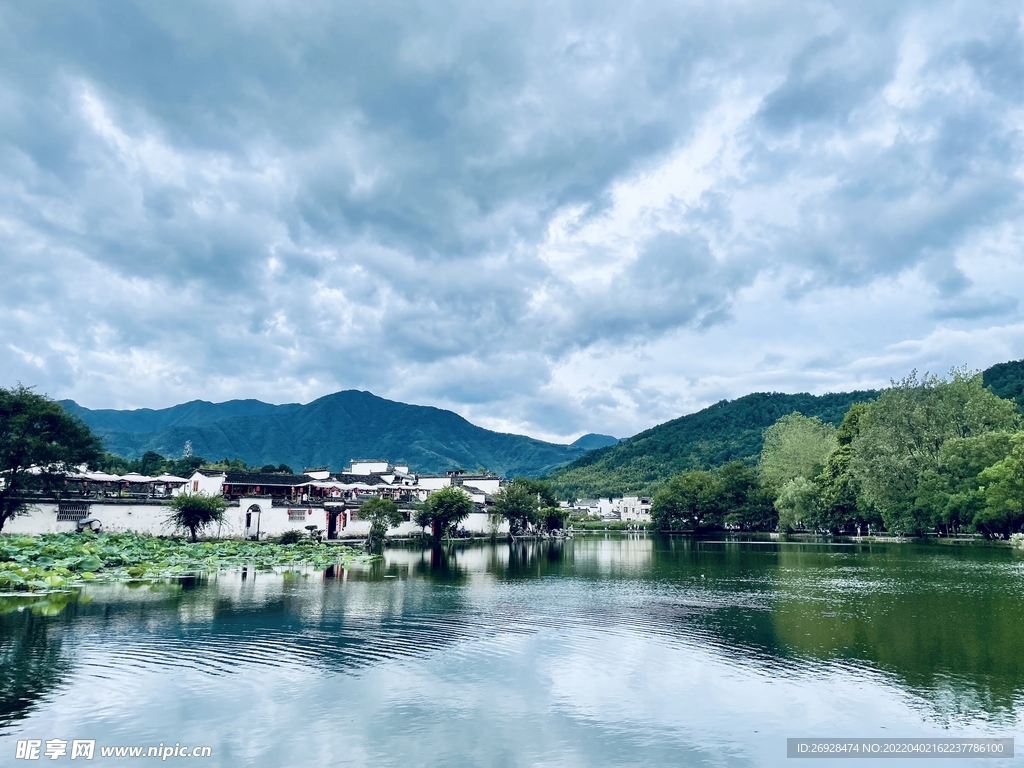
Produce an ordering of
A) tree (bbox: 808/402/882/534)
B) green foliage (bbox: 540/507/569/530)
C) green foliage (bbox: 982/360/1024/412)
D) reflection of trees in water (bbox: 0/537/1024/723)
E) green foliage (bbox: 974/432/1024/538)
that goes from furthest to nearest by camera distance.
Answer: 1. green foliage (bbox: 982/360/1024/412)
2. green foliage (bbox: 540/507/569/530)
3. tree (bbox: 808/402/882/534)
4. green foliage (bbox: 974/432/1024/538)
5. reflection of trees in water (bbox: 0/537/1024/723)

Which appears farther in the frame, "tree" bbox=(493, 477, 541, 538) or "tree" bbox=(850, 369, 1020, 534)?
"tree" bbox=(493, 477, 541, 538)

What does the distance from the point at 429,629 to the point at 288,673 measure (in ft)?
20.7

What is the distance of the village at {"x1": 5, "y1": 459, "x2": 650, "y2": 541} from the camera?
48.8m

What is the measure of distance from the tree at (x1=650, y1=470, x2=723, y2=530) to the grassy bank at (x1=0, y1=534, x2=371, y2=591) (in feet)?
206

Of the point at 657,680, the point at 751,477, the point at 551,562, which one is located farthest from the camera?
the point at 751,477

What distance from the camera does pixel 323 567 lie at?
4144 centimetres

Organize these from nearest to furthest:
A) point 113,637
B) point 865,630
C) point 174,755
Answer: point 174,755, point 113,637, point 865,630

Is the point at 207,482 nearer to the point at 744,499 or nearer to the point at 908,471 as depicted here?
the point at 908,471

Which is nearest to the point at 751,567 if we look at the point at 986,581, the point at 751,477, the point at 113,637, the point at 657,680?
the point at 986,581

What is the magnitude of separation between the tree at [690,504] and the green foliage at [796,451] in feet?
27.4

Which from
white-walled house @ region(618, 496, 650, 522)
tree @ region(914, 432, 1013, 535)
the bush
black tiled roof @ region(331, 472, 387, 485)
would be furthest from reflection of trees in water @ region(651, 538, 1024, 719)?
white-walled house @ region(618, 496, 650, 522)

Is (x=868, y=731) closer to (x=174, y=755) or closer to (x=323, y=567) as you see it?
(x=174, y=755)

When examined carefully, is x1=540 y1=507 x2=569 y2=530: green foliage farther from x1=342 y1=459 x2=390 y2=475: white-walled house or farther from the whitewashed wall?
x1=342 y1=459 x2=390 y2=475: white-walled house

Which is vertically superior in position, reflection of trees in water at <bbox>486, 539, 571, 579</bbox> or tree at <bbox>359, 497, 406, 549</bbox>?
tree at <bbox>359, 497, 406, 549</bbox>
